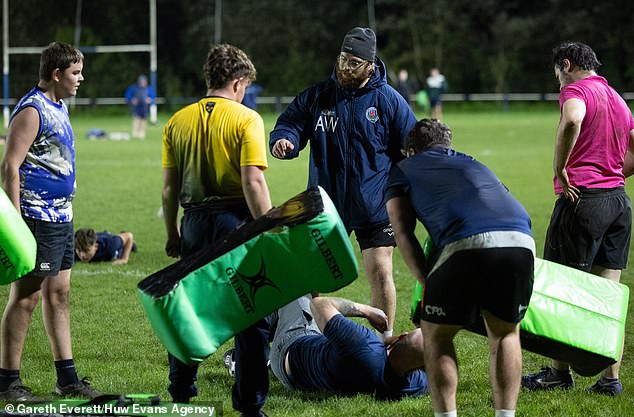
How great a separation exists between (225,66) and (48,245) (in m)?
1.37

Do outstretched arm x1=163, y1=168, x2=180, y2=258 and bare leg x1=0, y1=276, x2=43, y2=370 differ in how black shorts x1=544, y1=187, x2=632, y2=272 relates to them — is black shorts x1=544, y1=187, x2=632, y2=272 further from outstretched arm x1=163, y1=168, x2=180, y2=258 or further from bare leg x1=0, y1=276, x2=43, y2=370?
bare leg x1=0, y1=276, x2=43, y2=370

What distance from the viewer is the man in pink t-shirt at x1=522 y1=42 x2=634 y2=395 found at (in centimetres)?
591

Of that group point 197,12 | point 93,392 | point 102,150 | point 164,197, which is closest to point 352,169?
point 164,197

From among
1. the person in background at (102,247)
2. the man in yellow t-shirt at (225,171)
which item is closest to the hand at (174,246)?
the man in yellow t-shirt at (225,171)

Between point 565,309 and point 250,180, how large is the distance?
169 centimetres

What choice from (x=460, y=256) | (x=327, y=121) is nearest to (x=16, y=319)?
(x=327, y=121)

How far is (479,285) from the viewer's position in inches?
180

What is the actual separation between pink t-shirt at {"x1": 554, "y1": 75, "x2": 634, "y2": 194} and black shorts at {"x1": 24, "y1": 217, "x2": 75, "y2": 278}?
288cm

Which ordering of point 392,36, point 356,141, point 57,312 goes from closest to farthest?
point 57,312
point 356,141
point 392,36

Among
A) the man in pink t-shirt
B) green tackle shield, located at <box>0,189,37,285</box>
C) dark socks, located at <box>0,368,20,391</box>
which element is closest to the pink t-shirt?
the man in pink t-shirt

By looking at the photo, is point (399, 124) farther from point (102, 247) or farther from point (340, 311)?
point (102, 247)

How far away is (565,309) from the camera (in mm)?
5160

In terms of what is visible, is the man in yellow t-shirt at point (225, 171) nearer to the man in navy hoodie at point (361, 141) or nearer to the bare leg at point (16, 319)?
the bare leg at point (16, 319)

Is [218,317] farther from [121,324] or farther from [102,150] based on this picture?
[102,150]
